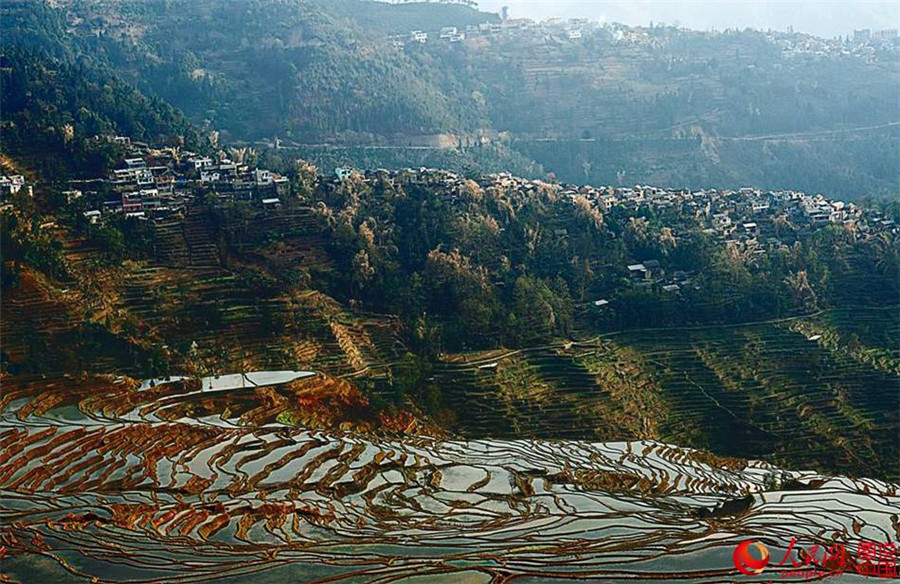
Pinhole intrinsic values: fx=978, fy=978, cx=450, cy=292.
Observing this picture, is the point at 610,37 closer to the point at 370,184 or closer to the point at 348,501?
the point at 370,184

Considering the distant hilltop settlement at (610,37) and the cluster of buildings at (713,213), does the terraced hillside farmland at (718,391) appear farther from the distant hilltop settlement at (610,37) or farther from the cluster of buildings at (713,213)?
the distant hilltop settlement at (610,37)

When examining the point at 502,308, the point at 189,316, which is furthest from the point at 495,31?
the point at 189,316

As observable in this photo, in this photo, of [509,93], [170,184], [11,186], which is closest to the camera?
[11,186]

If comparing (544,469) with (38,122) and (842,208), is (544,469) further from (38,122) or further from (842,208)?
(38,122)

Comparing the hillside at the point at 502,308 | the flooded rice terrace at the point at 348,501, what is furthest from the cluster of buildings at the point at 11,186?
the flooded rice terrace at the point at 348,501

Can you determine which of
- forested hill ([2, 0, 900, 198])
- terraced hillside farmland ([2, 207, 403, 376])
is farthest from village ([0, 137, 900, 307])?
forested hill ([2, 0, 900, 198])

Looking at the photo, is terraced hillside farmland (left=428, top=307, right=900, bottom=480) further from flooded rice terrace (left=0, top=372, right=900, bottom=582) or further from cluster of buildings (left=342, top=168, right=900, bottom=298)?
cluster of buildings (left=342, top=168, right=900, bottom=298)
